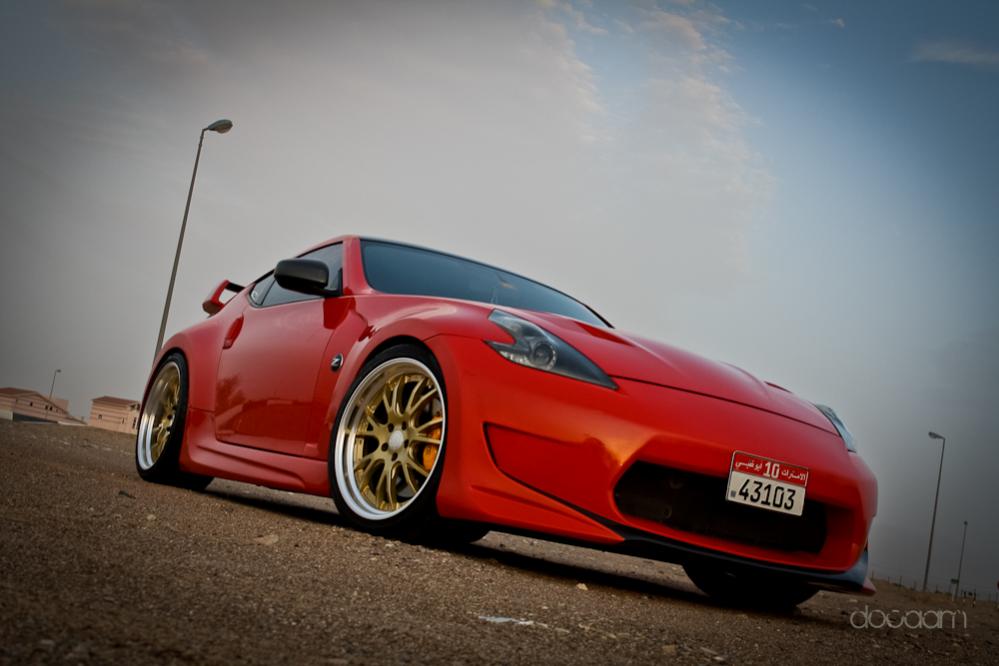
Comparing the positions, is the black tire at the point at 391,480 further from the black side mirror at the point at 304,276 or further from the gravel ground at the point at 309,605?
the black side mirror at the point at 304,276

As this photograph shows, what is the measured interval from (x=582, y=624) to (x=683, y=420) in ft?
3.52

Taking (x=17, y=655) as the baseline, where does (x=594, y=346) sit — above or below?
above

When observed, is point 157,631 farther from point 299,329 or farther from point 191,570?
point 299,329

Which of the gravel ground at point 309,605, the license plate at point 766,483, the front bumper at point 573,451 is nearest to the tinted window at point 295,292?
the gravel ground at point 309,605

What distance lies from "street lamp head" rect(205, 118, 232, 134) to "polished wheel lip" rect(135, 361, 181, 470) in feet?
41.0

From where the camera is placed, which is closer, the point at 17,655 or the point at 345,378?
the point at 17,655

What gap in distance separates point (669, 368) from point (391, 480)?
3.89 ft

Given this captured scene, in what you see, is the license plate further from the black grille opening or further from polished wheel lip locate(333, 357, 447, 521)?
polished wheel lip locate(333, 357, 447, 521)

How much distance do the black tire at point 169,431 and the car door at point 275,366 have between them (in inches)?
17.8

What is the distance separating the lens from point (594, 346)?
11.8ft

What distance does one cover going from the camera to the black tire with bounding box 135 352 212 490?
17.6 feet

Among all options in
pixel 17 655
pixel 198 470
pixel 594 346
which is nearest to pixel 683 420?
pixel 594 346

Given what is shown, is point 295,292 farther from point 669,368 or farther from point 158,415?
point 669,368

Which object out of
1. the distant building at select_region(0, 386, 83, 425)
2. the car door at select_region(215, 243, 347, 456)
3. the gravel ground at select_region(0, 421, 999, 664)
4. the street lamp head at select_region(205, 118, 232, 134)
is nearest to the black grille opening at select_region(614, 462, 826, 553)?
the gravel ground at select_region(0, 421, 999, 664)
